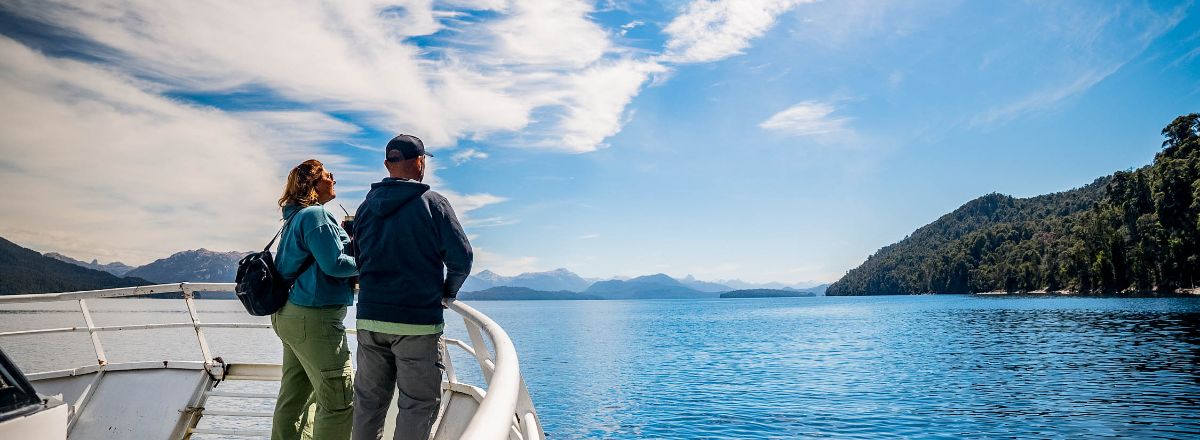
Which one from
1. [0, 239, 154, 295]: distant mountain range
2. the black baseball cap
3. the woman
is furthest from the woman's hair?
[0, 239, 154, 295]: distant mountain range

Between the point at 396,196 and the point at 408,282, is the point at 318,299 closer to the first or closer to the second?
the point at 408,282

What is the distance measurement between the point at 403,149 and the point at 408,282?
2.32 ft

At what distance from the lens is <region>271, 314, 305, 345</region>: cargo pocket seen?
150 inches

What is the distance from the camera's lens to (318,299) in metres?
3.77

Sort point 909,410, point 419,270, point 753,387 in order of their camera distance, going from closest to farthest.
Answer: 1. point 419,270
2. point 909,410
3. point 753,387

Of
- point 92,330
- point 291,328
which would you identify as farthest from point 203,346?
point 291,328

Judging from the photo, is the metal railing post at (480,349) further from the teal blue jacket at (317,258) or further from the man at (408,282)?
the teal blue jacket at (317,258)

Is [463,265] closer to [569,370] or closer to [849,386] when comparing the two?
[849,386]

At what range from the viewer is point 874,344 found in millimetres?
39812

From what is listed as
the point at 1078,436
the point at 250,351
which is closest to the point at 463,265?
the point at 1078,436

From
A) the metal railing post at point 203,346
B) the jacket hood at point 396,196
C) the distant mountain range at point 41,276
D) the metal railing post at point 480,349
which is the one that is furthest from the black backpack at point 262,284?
the distant mountain range at point 41,276

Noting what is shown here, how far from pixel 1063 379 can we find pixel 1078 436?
9458 mm

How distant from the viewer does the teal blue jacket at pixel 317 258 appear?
3633mm

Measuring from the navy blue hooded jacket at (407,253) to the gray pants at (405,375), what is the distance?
0.13 m
